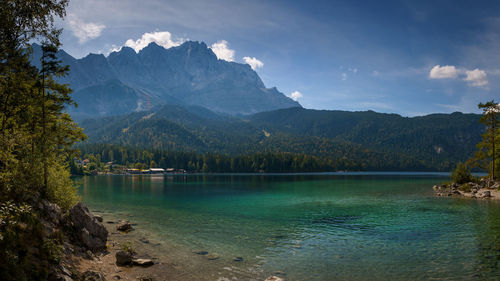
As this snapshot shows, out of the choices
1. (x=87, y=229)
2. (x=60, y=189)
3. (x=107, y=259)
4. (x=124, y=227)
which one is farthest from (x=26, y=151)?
(x=124, y=227)

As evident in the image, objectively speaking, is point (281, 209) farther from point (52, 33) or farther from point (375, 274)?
point (52, 33)

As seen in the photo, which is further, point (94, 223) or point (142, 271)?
point (94, 223)

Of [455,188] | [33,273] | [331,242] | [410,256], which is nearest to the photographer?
[33,273]

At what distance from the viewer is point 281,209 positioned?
7025 centimetres

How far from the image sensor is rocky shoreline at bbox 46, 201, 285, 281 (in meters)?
23.9

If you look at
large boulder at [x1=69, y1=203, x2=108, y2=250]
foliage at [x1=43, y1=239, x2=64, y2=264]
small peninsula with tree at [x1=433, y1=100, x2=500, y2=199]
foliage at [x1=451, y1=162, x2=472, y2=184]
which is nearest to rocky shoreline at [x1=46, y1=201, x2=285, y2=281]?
large boulder at [x1=69, y1=203, x2=108, y2=250]

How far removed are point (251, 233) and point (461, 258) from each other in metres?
26.2

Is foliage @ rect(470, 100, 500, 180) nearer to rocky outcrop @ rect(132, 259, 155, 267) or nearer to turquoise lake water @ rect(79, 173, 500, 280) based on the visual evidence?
turquoise lake water @ rect(79, 173, 500, 280)

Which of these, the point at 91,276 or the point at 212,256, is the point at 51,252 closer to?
the point at 91,276

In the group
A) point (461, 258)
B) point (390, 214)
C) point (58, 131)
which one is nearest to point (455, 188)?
point (390, 214)

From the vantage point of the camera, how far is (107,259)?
95.8 ft

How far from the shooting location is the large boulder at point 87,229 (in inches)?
1210

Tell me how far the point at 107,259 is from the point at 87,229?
531cm

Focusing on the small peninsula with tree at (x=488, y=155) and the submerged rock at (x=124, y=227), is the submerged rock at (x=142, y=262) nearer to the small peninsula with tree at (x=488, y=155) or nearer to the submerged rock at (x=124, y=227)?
the submerged rock at (x=124, y=227)
